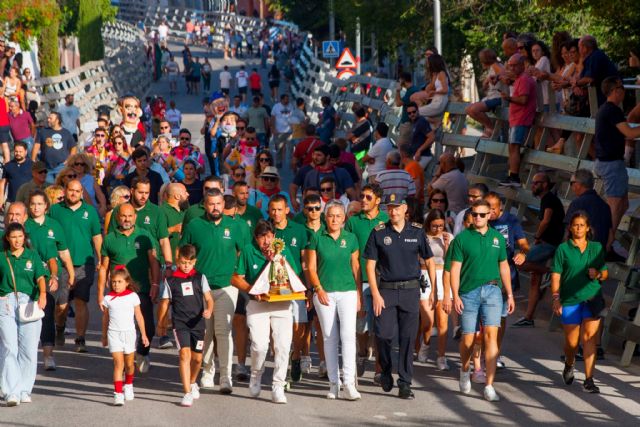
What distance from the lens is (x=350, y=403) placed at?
39.0 ft

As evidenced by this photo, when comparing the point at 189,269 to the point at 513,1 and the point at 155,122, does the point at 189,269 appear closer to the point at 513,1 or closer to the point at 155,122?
the point at 155,122

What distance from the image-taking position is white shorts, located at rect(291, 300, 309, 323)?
1258 centimetres

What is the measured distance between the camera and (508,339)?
14680mm

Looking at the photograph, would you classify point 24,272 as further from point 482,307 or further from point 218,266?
point 482,307

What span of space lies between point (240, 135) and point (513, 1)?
12.2 m

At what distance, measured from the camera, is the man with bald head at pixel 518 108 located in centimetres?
1717

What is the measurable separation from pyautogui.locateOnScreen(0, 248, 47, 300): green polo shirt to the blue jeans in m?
0.07

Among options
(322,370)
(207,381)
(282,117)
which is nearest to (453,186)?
(322,370)

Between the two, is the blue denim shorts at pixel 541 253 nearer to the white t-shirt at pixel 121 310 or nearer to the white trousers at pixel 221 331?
the white trousers at pixel 221 331

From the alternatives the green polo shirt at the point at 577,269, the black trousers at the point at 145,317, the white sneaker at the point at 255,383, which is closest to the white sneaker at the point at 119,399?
the white sneaker at the point at 255,383

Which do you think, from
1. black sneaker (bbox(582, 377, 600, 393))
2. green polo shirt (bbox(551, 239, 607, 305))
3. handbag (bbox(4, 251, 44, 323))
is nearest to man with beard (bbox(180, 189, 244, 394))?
handbag (bbox(4, 251, 44, 323))

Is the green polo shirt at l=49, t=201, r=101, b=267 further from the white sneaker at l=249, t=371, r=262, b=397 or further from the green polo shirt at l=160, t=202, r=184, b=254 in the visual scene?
the white sneaker at l=249, t=371, r=262, b=397

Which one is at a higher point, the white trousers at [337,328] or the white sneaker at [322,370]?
the white trousers at [337,328]

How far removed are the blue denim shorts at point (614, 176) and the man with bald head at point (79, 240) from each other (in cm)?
543
